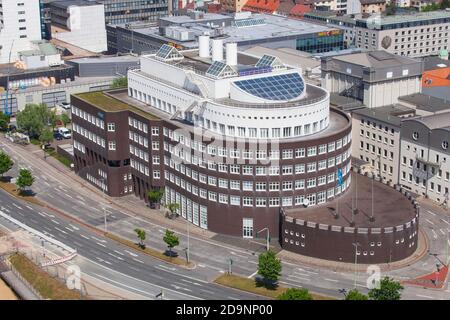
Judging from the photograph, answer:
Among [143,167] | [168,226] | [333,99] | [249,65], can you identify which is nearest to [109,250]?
[168,226]

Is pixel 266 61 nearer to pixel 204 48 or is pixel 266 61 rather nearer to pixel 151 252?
pixel 204 48

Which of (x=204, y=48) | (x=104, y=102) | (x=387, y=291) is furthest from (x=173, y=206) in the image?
(x=387, y=291)

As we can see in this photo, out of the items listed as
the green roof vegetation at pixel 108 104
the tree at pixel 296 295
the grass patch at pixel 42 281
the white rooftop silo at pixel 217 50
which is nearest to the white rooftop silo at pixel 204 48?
the white rooftop silo at pixel 217 50

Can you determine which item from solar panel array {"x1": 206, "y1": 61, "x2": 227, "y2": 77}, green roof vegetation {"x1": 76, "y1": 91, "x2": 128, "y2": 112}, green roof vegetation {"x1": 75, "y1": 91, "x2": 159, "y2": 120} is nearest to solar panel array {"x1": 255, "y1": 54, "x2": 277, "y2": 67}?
solar panel array {"x1": 206, "y1": 61, "x2": 227, "y2": 77}

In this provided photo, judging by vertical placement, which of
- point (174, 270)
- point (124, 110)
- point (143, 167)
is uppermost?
point (124, 110)

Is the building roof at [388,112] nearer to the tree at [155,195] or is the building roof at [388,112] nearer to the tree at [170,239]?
the tree at [155,195]

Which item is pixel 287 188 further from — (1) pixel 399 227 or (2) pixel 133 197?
(2) pixel 133 197
